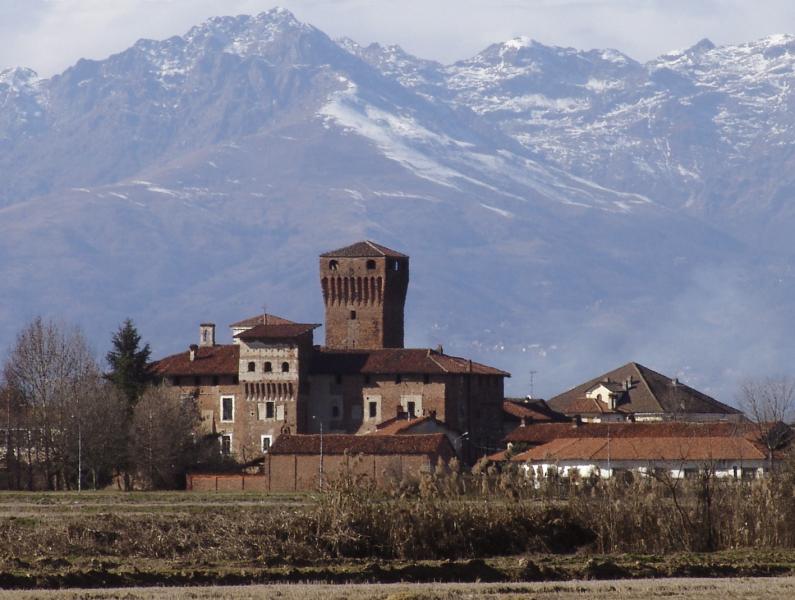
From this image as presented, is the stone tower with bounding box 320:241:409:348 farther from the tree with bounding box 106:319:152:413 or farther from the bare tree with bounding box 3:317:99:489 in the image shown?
the tree with bounding box 106:319:152:413

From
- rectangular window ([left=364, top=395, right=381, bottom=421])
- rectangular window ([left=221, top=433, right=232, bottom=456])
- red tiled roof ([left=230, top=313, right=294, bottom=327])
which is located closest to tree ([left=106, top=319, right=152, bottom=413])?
rectangular window ([left=221, top=433, right=232, bottom=456])

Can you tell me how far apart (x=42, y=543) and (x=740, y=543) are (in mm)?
16985

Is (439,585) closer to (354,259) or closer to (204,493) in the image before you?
(204,493)

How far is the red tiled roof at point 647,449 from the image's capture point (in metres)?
88.6

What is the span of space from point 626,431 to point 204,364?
25.9 m

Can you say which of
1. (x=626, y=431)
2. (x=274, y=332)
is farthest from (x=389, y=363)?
(x=626, y=431)

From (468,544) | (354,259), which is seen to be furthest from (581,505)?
(354,259)

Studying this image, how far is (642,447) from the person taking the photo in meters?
92.2

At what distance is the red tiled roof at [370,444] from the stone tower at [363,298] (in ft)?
106

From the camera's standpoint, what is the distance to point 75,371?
108 metres

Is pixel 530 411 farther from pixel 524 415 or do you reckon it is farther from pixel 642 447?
pixel 642 447

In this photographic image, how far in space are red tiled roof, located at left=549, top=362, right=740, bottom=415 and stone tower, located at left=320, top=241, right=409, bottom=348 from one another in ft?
48.3

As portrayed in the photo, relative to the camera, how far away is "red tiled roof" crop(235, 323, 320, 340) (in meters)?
112

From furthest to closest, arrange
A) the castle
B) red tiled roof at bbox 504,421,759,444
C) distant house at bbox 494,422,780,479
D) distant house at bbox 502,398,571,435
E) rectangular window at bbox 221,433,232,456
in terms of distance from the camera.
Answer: distant house at bbox 502,398,571,435 < the castle < rectangular window at bbox 221,433,232,456 < red tiled roof at bbox 504,421,759,444 < distant house at bbox 494,422,780,479
